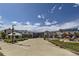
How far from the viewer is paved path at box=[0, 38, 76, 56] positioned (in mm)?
2916

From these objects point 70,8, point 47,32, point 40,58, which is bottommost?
point 40,58

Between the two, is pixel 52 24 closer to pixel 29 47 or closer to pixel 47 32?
pixel 47 32

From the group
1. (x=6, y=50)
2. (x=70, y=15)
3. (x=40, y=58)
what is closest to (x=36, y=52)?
(x=40, y=58)

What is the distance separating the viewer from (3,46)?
2926mm

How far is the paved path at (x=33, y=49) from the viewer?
9.57 ft

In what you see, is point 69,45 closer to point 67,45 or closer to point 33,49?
point 67,45

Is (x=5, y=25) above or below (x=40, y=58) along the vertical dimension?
above

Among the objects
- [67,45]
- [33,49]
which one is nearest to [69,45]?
[67,45]

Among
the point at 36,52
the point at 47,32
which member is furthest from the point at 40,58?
the point at 47,32

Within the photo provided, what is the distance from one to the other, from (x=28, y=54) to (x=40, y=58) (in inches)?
4.7

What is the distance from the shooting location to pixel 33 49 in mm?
2932

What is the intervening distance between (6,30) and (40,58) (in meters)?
0.42

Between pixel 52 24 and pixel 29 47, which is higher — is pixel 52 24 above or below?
above

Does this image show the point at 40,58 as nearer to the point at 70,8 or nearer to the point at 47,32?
the point at 47,32
